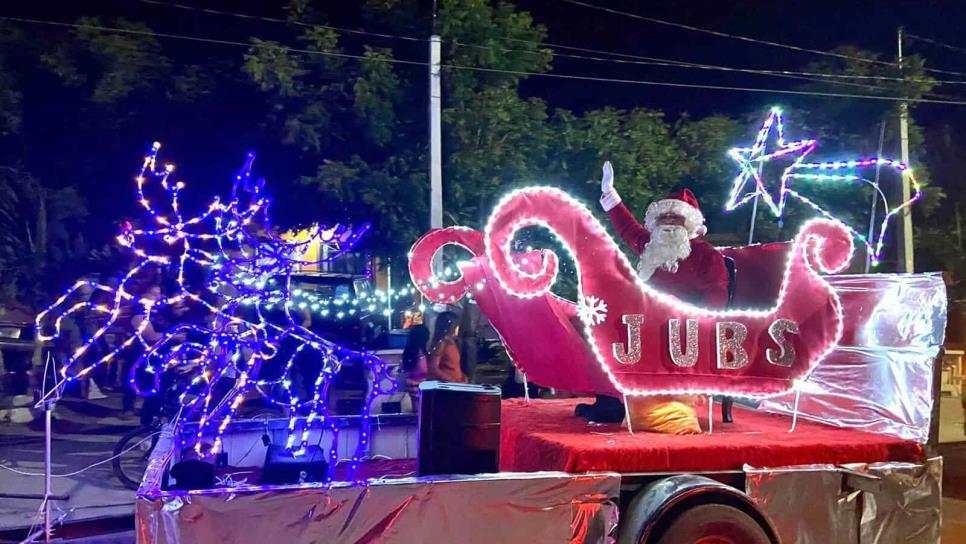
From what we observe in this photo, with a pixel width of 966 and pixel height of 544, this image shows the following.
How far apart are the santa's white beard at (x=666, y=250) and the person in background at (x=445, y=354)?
3317mm

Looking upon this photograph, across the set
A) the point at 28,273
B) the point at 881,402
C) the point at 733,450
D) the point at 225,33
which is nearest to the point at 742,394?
the point at 733,450

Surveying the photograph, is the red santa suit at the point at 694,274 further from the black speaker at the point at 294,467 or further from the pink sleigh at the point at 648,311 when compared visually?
the black speaker at the point at 294,467

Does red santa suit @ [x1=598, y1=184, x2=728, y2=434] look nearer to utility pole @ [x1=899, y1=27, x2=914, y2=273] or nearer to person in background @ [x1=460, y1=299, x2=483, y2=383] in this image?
person in background @ [x1=460, y1=299, x2=483, y2=383]

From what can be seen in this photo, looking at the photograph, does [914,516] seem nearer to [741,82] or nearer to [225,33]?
[741,82]

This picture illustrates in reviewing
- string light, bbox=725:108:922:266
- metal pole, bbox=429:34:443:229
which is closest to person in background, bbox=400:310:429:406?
metal pole, bbox=429:34:443:229

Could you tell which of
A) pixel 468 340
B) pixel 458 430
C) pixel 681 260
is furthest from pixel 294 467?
pixel 468 340

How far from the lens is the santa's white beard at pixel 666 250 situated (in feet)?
17.0

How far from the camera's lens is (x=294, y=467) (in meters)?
4.97

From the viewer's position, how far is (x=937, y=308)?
5.16 m

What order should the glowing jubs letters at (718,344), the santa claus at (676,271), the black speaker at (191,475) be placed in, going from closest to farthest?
the black speaker at (191,475), the glowing jubs letters at (718,344), the santa claus at (676,271)

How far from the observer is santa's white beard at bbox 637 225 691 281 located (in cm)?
517

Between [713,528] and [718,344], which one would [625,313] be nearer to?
[718,344]

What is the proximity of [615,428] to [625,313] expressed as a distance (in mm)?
874

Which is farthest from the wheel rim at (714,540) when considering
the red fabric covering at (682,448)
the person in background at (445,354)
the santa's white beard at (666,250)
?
the person in background at (445,354)
